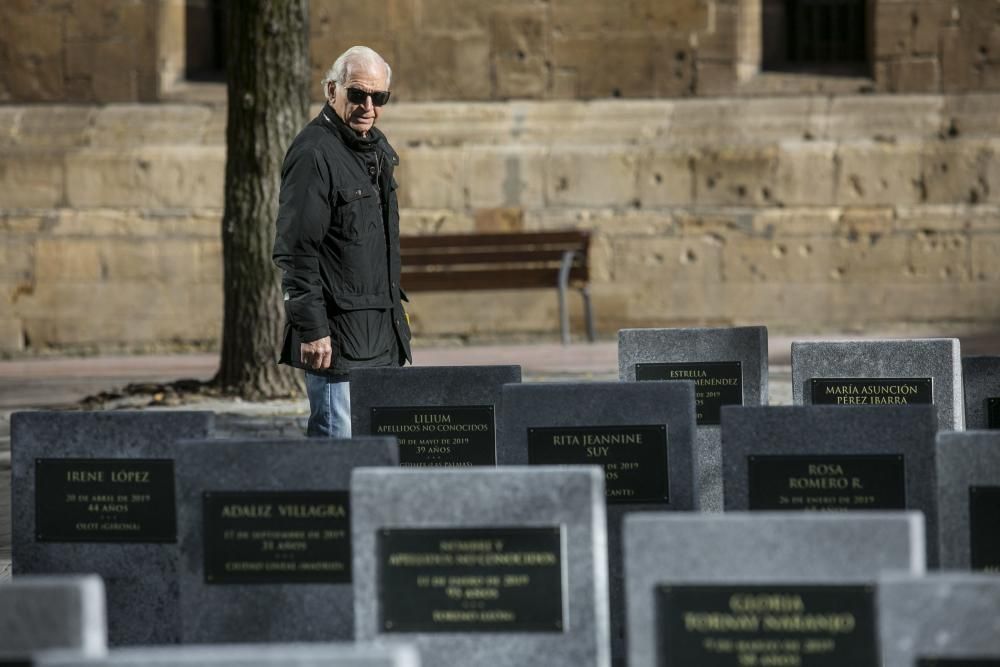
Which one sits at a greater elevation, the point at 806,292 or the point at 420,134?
the point at 420,134

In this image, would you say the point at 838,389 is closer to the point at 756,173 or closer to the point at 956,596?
the point at 956,596

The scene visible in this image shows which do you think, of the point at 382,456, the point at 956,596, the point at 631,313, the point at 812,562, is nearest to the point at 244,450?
the point at 382,456

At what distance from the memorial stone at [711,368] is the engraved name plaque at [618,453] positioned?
4.19 ft

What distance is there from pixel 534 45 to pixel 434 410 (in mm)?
9435

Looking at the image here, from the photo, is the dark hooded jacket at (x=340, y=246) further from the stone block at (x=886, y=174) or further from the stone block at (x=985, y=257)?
the stone block at (x=985, y=257)

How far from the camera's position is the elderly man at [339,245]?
231 inches

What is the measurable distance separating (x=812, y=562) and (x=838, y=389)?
2561 millimetres

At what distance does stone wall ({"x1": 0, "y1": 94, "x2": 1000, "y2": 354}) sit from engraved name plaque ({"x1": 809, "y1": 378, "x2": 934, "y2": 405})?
8.11 m

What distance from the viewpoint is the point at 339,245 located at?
19.8 ft

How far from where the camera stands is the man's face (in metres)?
5.88

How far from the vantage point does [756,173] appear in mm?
13945

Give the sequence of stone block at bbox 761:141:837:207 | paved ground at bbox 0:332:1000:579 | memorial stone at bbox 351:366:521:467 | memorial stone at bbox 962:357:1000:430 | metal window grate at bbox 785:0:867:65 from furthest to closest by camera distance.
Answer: metal window grate at bbox 785:0:867:65 → stone block at bbox 761:141:837:207 → paved ground at bbox 0:332:1000:579 → memorial stone at bbox 962:357:1000:430 → memorial stone at bbox 351:366:521:467

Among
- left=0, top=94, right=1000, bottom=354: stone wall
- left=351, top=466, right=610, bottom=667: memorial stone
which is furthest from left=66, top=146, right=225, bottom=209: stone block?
left=351, top=466, right=610, bottom=667: memorial stone

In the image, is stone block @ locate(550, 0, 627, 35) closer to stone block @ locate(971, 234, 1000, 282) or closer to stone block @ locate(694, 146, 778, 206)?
stone block @ locate(694, 146, 778, 206)
